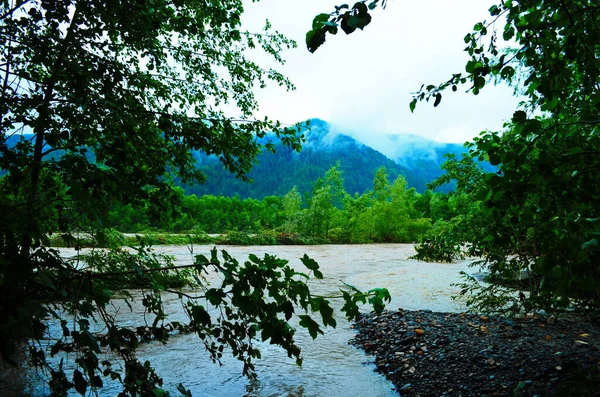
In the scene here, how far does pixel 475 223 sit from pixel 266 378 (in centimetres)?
413

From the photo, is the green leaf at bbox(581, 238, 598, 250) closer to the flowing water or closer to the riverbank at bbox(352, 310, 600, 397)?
the riverbank at bbox(352, 310, 600, 397)

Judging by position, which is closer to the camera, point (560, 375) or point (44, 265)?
point (44, 265)

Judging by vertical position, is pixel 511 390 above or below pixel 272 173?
below

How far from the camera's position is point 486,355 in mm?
4832

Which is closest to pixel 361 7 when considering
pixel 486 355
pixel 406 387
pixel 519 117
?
pixel 519 117

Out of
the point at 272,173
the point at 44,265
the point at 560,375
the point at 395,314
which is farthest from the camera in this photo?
the point at 272,173

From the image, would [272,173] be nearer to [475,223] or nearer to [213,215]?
[213,215]

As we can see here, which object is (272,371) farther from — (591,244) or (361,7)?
(361,7)

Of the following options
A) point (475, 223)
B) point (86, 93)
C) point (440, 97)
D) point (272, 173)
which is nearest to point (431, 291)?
point (475, 223)

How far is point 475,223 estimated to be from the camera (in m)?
6.59

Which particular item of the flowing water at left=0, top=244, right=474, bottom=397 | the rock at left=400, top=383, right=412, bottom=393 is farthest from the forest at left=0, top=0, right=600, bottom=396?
the flowing water at left=0, top=244, right=474, bottom=397

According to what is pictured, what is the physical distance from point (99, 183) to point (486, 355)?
478cm

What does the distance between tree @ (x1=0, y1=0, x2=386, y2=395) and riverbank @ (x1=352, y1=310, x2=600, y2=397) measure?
2.67m

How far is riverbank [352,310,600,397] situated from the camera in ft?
12.7
